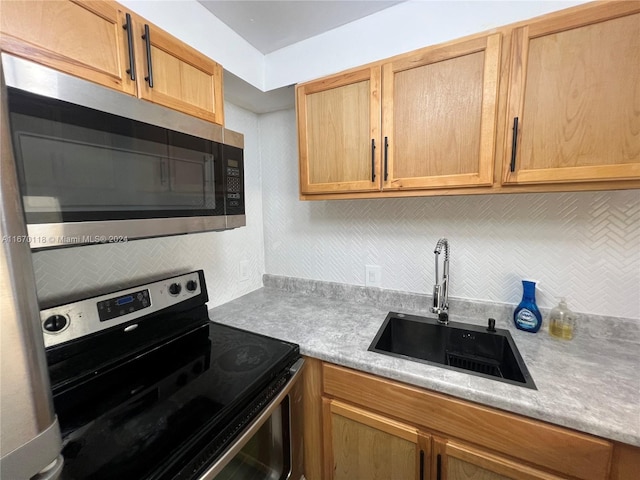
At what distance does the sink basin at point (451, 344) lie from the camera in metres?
1.17

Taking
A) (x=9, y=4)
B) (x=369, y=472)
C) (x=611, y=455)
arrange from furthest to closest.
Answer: (x=369, y=472)
(x=611, y=455)
(x=9, y=4)

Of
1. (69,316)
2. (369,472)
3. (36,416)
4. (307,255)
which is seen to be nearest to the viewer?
(36,416)

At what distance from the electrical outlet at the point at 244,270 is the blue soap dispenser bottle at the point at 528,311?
1.50m

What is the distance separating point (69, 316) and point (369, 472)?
122cm

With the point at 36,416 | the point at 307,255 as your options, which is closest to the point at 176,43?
the point at 36,416

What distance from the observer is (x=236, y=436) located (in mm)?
796

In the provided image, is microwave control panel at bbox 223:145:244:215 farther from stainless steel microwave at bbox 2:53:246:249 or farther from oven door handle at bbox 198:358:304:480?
oven door handle at bbox 198:358:304:480

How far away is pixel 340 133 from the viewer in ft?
4.19

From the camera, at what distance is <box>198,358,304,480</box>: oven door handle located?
2.33 feet

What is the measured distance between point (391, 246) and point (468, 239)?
1.26 feet

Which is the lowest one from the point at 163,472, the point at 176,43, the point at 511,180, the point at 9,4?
the point at 163,472

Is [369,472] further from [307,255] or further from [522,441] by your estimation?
[307,255]

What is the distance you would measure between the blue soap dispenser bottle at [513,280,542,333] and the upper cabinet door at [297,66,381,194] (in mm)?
815

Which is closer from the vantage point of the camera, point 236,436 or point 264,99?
point 236,436
